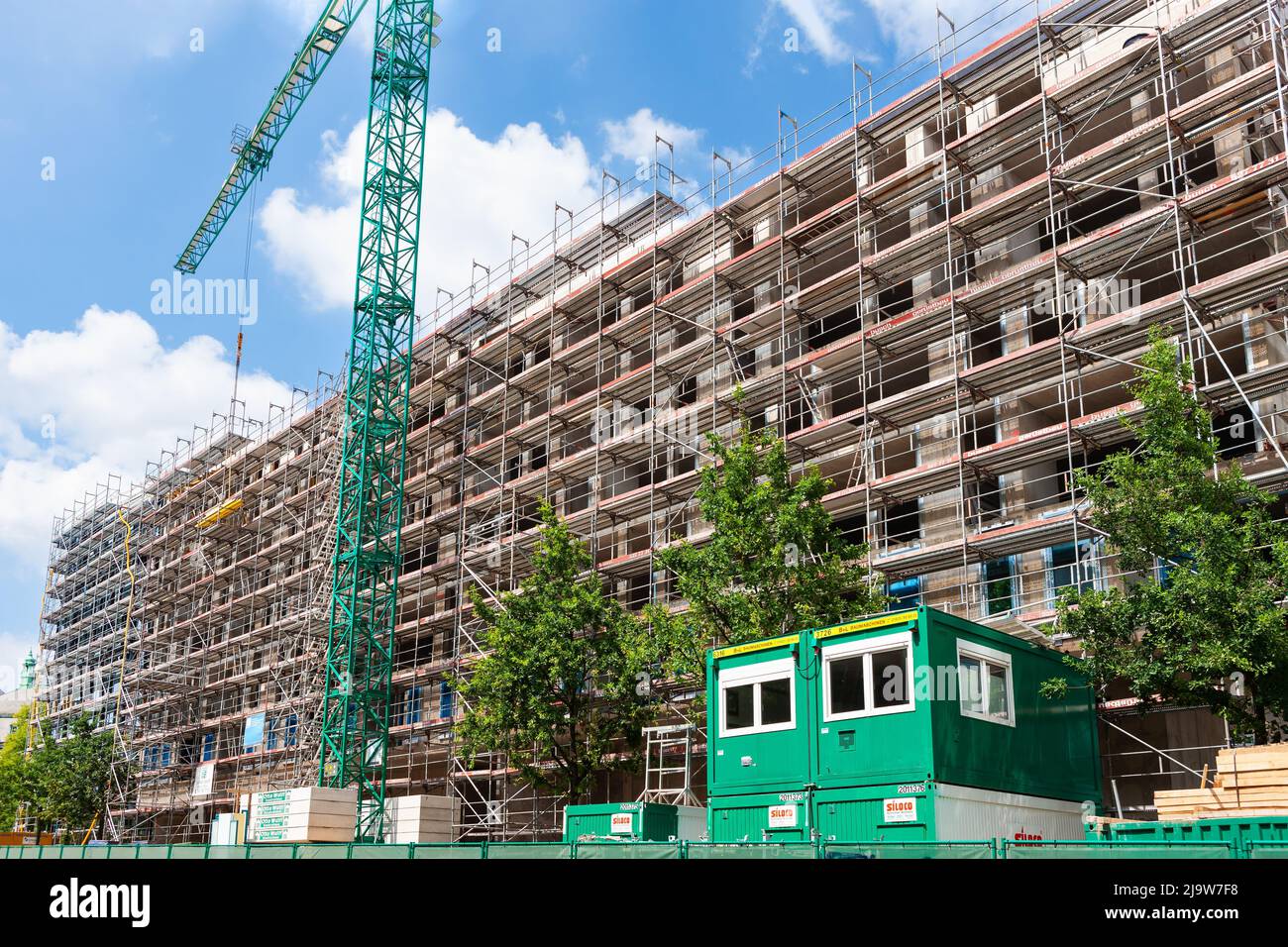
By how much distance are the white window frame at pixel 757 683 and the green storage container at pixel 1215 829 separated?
478 centimetres

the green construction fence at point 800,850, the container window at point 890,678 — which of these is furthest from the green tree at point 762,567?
the green construction fence at point 800,850

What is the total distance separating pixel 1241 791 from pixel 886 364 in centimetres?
1850

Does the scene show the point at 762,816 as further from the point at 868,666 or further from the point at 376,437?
the point at 376,437

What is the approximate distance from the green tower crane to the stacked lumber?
28.7m

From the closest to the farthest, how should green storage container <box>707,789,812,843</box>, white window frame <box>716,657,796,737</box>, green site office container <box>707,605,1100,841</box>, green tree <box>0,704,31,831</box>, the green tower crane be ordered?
green site office container <box>707,605,1100,841</box> → green storage container <box>707,789,812,843</box> → white window frame <box>716,657,796,737</box> → the green tower crane → green tree <box>0,704,31,831</box>

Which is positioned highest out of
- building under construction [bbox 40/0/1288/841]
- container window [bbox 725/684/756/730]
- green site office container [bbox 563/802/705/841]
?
building under construction [bbox 40/0/1288/841]

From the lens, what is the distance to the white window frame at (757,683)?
18.2 metres

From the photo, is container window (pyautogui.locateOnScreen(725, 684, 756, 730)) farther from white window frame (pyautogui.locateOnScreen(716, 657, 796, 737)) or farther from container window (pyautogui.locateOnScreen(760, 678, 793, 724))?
container window (pyautogui.locateOnScreen(760, 678, 793, 724))

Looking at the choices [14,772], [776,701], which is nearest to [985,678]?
[776,701]

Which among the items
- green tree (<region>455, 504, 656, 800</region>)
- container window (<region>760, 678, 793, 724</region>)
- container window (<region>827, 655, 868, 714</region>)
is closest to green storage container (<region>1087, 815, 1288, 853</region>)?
container window (<region>827, 655, 868, 714</region>)

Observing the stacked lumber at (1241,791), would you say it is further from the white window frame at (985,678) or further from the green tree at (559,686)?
the green tree at (559,686)

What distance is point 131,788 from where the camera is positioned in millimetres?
58531

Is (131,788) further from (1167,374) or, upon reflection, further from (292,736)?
(1167,374)

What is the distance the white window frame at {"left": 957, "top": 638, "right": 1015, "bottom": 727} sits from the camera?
17.2 meters
